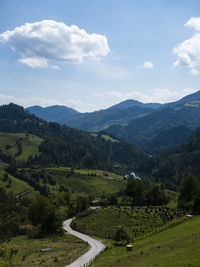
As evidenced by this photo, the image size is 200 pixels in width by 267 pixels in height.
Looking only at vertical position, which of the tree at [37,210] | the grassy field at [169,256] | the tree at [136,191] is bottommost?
the tree at [37,210]

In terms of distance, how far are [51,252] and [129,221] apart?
3438 centimetres

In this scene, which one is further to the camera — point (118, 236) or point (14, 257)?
point (118, 236)

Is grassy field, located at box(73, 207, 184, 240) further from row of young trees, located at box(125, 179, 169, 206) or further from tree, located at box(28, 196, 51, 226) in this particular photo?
row of young trees, located at box(125, 179, 169, 206)

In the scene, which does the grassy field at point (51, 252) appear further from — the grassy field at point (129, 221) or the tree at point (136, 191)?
the tree at point (136, 191)

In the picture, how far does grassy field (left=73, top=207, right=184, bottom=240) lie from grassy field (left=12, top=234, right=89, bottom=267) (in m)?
10.5

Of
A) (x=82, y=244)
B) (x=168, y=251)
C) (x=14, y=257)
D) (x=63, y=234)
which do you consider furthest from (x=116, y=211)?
(x=168, y=251)

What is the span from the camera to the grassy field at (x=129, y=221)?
76.9 meters

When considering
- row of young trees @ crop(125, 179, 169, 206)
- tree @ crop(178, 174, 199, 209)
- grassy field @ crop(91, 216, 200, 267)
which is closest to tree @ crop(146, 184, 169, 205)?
row of young trees @ crop(125, 179, 169, 206)

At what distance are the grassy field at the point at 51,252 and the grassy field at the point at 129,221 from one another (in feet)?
34.6

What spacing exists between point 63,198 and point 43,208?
45.6 metres

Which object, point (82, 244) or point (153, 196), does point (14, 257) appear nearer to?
point (82, 244)

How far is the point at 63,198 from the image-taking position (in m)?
153

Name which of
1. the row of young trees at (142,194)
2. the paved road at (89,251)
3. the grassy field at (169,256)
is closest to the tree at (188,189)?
the row of young trees at (142,194)

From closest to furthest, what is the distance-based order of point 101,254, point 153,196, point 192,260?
point 192,260 < point 101,254 < point 153,196
